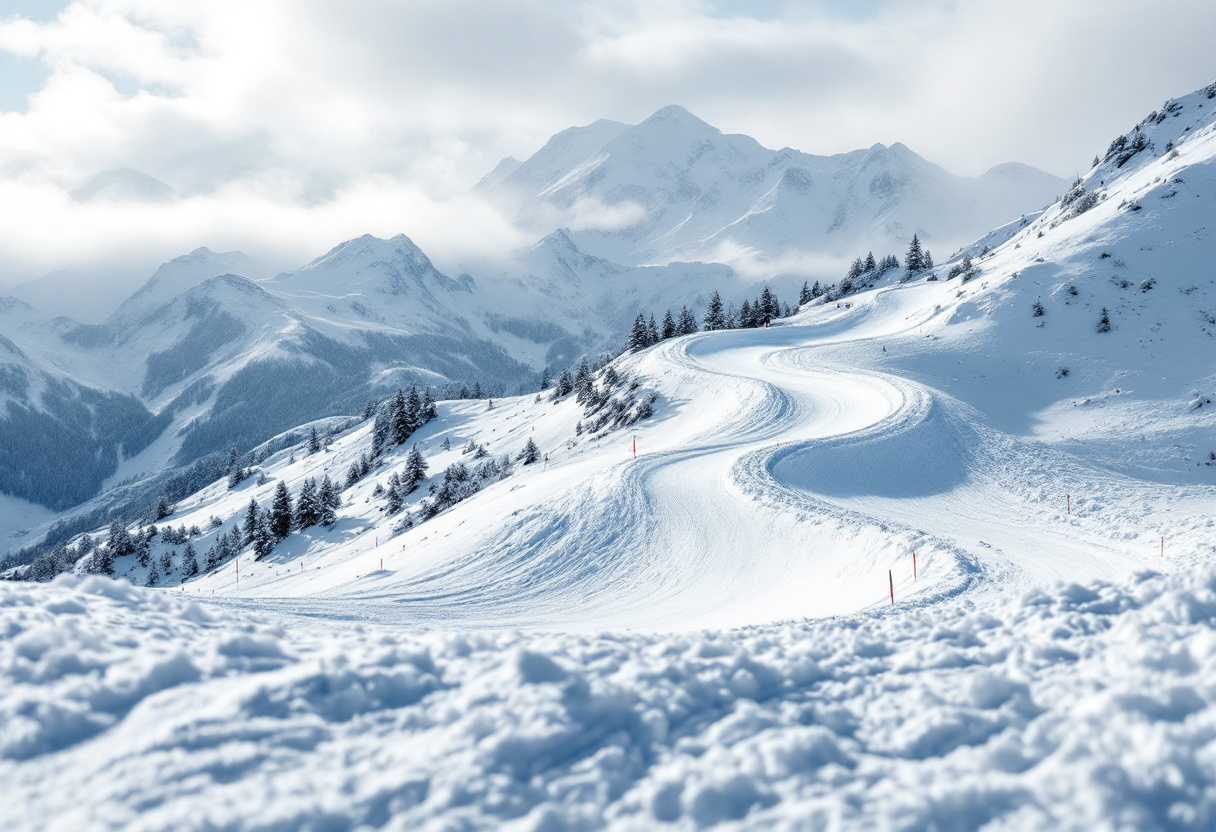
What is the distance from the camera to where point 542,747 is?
5062 mm

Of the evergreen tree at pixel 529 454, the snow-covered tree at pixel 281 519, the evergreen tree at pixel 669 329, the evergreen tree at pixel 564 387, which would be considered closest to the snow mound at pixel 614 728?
the evergreen tree at pixel 529 454

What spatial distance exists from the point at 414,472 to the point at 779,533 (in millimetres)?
44303

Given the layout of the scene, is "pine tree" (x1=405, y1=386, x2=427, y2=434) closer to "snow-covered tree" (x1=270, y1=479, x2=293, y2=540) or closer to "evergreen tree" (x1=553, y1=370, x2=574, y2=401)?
"evergreen tree" (x1=553, y1=370, x2=574, y2=401)

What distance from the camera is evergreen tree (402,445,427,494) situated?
5737cm

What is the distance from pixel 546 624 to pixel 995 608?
911cm

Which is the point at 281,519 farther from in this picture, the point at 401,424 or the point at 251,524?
the point at 401,424

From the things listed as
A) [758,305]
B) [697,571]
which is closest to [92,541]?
[758,305]

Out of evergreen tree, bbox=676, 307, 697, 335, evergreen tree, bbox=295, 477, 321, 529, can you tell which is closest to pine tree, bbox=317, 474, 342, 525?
evergreen tree, bbox=295, 477, 321, 529

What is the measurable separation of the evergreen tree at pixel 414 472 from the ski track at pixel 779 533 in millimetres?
30343

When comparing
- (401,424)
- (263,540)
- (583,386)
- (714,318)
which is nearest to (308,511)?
(263,540)

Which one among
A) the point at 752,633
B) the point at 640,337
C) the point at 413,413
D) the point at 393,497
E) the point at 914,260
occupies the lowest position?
the point at 393,497

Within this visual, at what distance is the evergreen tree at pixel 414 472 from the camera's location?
57.4 m

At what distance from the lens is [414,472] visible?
57.9m

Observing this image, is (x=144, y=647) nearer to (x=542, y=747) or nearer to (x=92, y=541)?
(x=542, y=747)
